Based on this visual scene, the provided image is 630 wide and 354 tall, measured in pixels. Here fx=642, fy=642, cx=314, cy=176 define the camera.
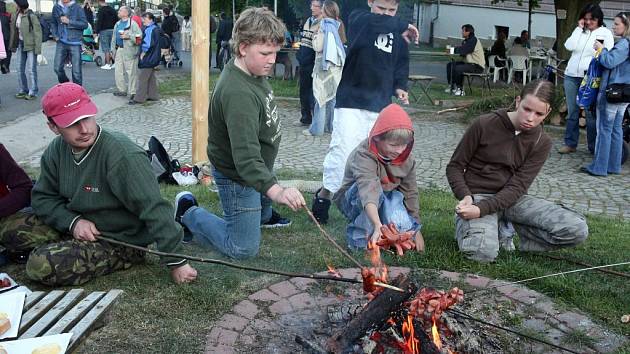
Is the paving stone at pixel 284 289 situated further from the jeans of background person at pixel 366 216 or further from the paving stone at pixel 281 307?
the jeans of background person at pixel 366 216

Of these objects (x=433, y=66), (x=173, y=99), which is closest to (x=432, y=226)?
(x=173, y=99)

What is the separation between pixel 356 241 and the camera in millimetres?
4641

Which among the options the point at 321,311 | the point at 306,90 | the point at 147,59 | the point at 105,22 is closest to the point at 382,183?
the point at 321,311

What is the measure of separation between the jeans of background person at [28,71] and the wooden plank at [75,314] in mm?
10013

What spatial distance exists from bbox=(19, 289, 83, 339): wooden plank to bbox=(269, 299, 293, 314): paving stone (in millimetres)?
1042

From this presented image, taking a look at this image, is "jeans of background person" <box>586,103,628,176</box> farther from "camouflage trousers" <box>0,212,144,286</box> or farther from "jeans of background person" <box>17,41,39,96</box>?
"jeans of background person" <box>17,41,39,96</box>

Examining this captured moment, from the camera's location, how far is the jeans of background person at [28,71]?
12.0m

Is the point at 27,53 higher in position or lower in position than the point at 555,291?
higher

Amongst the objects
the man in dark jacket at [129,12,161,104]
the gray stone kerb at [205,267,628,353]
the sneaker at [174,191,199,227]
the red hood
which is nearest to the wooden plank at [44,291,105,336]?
the gray stone kerb at [205,267,628,353]

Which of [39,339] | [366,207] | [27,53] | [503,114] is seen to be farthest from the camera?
[27,53]

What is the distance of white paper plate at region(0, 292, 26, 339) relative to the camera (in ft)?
9.84

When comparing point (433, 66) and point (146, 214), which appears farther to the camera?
point (433, 66)

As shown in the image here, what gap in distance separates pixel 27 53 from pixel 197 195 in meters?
7.76

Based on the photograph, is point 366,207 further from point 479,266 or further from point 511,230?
point 511,230
